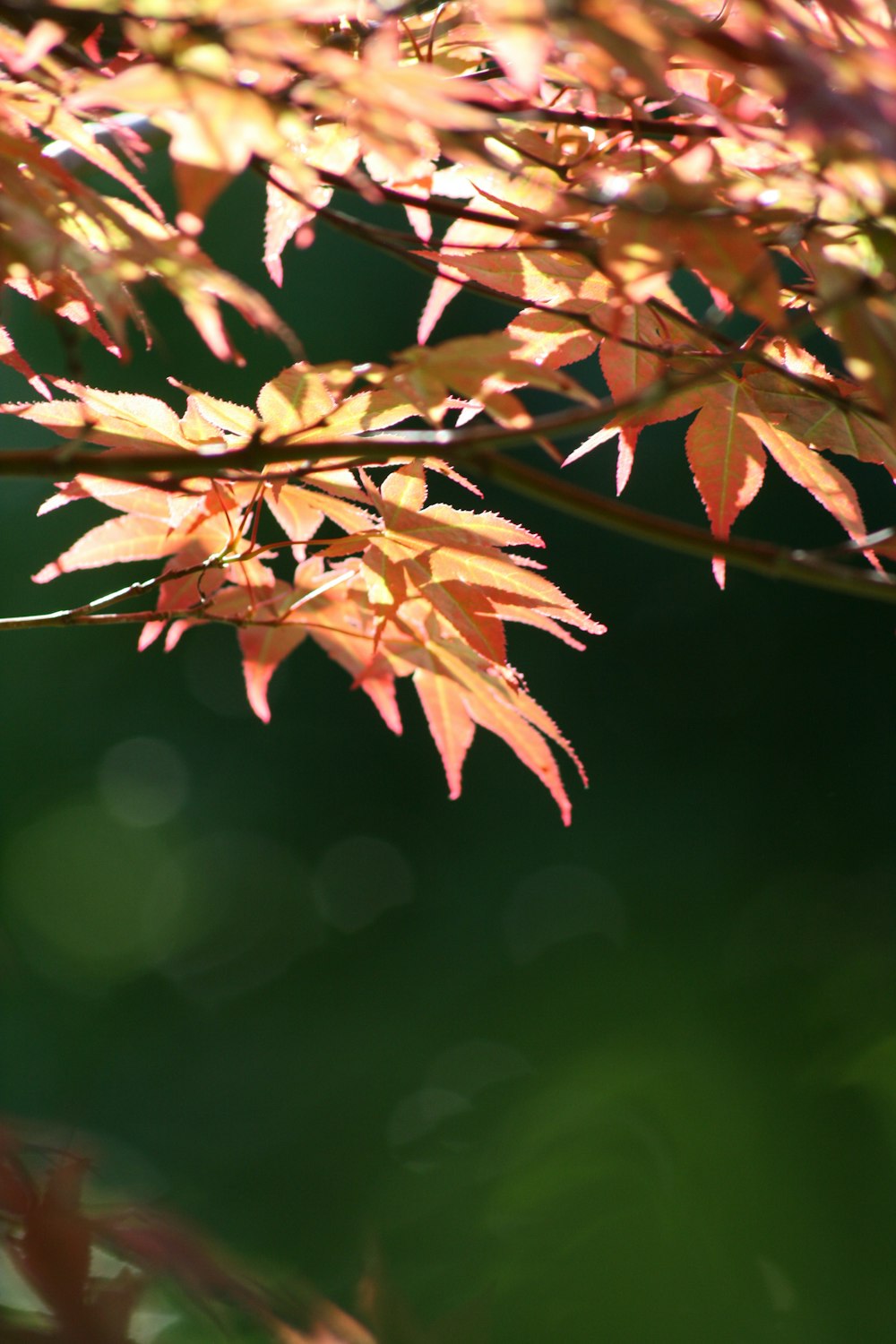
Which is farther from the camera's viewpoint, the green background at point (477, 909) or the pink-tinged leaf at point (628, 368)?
the green background at point (477, 909)

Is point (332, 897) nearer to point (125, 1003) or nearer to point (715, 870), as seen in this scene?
point (125, 1003)

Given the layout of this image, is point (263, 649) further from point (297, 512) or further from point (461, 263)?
point (461, 263)

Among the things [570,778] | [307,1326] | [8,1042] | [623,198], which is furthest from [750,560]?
[8,1042]

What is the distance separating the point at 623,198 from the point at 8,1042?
2985 mm

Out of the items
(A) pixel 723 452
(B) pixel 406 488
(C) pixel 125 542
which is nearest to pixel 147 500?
(C) pixel 125 542

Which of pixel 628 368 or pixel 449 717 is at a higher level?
pixel 628 368

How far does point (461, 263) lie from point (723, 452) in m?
0.13

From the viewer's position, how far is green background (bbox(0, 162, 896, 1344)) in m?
2.69

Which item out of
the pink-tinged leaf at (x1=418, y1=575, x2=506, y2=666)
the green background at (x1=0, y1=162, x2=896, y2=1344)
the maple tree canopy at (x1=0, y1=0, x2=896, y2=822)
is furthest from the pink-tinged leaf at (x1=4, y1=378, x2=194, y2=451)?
the green background at (x1=0, y1=162, x2=896, y2=1344)

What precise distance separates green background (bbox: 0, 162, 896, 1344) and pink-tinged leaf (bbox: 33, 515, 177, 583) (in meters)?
2.27

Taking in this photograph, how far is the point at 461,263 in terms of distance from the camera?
0.43m

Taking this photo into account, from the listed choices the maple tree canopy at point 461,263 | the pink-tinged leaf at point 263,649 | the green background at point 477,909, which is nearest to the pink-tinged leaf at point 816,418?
the maple tree canopy at point 461,263

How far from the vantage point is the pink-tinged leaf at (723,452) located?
1.55ft

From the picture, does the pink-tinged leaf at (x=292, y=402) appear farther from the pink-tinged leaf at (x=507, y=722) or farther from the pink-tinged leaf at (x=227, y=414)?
the pink-tinged leaf at (x=507, y=722)
